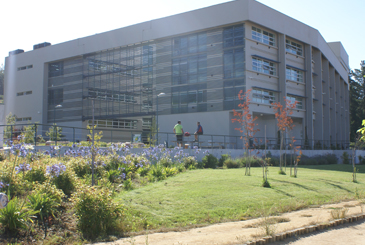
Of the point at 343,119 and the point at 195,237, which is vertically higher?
the point at 343,119

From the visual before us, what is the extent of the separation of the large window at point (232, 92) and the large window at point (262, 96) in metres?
A: 1.91

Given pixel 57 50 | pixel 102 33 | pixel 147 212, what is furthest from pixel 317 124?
pixel 147 212

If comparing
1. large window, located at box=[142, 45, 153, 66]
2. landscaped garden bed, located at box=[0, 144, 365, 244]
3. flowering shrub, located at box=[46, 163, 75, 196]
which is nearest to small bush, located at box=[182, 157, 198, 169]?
landscaped garden bed, located at box=[0, 144, 365, 244]

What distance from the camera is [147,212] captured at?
7965 millimetres

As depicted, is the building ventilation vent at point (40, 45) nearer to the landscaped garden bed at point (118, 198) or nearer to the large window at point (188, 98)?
the large window at point (188, 98)

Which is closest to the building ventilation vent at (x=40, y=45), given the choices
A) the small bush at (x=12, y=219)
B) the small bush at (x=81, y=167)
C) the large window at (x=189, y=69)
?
the large window at (x=189, y=69)

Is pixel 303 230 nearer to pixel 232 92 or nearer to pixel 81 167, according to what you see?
pixel 81 167

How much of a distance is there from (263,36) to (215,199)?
32.6 m

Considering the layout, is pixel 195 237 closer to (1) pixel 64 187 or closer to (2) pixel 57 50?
(1) pixel 64 187

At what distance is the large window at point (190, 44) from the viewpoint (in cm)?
3825

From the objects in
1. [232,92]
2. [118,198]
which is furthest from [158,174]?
[232,92]

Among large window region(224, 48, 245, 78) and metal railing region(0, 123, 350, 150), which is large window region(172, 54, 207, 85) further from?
metal railing region(0, 123, 350, 150)

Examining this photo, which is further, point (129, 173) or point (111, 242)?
point (129, 173)

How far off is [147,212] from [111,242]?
1.85 meters
